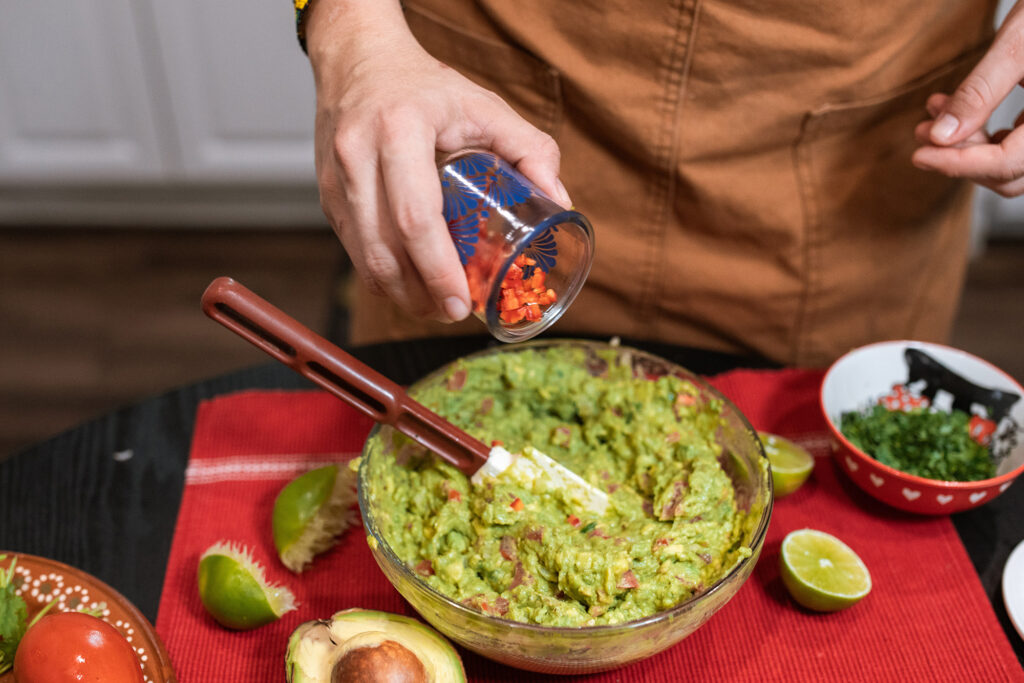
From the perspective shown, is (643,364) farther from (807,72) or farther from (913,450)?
(807,72)

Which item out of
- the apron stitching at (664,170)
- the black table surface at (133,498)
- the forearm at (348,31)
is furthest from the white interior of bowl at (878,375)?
the forearm at (348,31)

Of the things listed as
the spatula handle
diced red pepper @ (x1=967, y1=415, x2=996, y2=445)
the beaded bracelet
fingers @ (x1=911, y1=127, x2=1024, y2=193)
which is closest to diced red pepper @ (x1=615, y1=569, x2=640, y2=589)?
the spatula handle

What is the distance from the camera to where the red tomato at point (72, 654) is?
99 cm

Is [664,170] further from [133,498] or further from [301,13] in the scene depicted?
[133,498]

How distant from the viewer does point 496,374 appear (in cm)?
145

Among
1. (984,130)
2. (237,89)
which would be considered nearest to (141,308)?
(237,89)

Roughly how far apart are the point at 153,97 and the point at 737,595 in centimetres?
297

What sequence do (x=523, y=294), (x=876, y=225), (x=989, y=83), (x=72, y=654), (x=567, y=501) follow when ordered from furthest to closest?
(x=876, y=225) < (x=989, y=83) < (x=567, y=501) < (x=523, y=294) < (x=72, y=654)

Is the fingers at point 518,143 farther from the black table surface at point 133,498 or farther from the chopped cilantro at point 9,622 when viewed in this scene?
Answer: the chopped cilantro at point 9,622

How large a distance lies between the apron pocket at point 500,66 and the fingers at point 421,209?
1.81 feet

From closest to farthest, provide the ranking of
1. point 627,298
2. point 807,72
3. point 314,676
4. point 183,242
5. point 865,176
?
point 314,676
point 807,72
point 865,176
point 627,298
point 183,242

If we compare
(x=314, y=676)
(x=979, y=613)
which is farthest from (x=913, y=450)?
(x=314, y=676)

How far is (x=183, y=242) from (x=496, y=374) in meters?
2.87

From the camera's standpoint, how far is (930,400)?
5.02 feet
